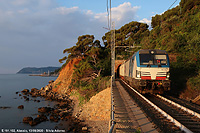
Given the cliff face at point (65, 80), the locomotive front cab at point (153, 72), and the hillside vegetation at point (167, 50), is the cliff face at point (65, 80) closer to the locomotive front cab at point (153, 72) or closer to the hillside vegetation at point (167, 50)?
the hillside vegetation at point (167, 50)

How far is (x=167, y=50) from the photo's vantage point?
22.7 metres

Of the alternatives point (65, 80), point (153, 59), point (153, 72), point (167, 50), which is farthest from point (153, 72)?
point (65, 80)

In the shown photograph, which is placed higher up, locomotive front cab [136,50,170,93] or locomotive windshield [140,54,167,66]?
locomotive windshield [140,54,167,66]

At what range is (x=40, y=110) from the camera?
82.6 ft

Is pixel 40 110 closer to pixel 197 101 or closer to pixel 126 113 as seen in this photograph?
pixel 126 113

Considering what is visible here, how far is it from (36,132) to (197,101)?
16.1 meters

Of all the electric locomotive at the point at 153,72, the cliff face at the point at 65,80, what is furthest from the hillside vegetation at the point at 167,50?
the electric locomotive at the point at 153,72

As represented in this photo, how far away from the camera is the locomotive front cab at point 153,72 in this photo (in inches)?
458

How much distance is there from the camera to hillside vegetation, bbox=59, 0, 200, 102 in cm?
1529

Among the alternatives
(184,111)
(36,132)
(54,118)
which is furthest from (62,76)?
(184,111)

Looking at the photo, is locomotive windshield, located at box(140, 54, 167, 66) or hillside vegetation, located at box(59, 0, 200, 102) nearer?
locomotive windshield, located at box(140, 54, 167, 66)

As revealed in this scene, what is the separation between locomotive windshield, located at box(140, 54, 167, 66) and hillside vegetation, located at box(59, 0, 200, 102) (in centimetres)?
363

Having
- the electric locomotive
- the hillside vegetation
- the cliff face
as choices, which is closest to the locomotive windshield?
the electric locomotive

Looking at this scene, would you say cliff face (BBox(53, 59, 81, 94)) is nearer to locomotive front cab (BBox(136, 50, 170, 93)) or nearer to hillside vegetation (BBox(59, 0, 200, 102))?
hillside vegetation (BBox(59, 0, 200, 102))
